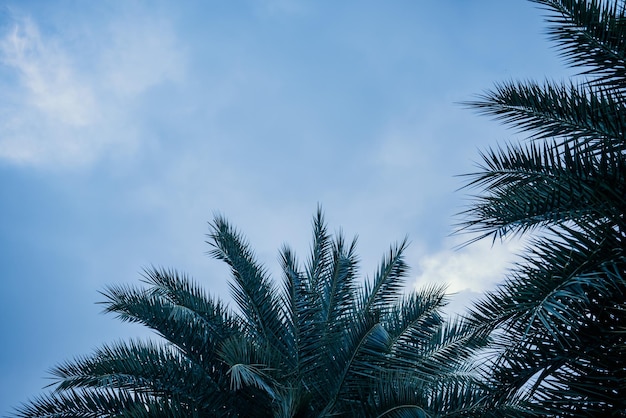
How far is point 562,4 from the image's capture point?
6.02 m

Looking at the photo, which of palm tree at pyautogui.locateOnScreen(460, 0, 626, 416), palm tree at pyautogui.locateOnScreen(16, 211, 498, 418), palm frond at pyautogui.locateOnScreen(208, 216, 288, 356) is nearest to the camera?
palm tree at pyautogui.locateOnScreen(460, 0, 626, 416)

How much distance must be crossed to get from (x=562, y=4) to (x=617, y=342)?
3234 millimetres

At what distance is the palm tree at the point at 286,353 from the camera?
7.20m

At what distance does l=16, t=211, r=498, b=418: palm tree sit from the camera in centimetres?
720

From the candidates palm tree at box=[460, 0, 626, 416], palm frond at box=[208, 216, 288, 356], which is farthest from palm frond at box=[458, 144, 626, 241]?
palm frond at box=[208, 216, 288, 356]

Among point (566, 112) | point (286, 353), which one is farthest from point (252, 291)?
point (566, 112)

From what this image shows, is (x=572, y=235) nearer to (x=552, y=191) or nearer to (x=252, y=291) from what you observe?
(x=552, y=191)

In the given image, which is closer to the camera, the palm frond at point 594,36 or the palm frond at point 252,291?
the palm frond at point 594,36

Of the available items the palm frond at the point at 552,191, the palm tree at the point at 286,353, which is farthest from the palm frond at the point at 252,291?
the palm frond at the point at 552,191

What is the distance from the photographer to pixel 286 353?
9438mm

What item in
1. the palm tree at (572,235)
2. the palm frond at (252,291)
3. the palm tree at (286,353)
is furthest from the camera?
the palm frond at (252,291)

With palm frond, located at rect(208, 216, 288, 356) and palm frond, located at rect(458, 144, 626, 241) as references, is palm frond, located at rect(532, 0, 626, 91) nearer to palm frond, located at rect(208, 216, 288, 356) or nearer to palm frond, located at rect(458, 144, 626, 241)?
palm frond, located at rect(458, 144, 626, 241)

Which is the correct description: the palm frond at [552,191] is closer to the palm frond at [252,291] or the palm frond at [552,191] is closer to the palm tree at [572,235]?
the palm tree at [572,235]

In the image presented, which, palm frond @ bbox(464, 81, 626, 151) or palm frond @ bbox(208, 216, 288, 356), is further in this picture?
palm frond @ bbox(208, 216, 288, 356)
